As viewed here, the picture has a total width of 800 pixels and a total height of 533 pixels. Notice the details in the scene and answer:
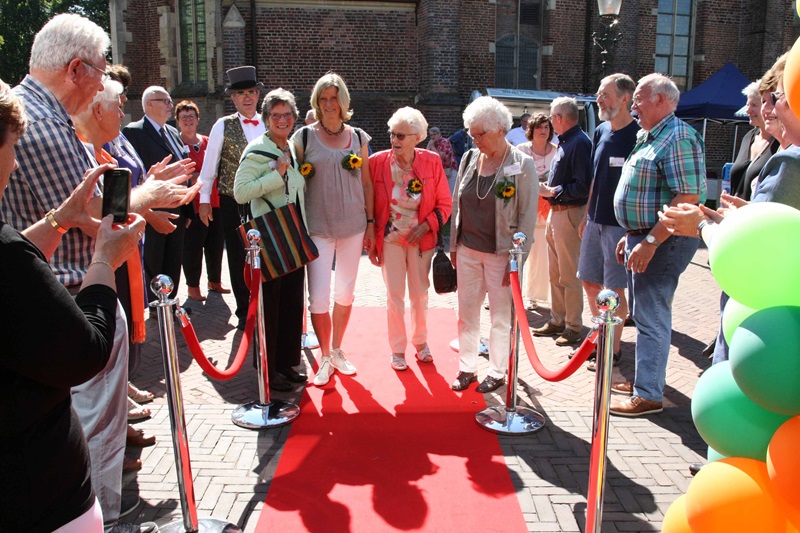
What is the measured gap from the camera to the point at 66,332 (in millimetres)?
1532

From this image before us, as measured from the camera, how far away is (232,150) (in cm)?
614

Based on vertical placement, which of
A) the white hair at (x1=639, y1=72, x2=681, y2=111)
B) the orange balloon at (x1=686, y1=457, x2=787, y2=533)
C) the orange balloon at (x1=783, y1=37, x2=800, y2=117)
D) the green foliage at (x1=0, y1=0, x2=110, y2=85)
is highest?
the green foliage at (x1=0, y1=0, x2=110, y2=85)

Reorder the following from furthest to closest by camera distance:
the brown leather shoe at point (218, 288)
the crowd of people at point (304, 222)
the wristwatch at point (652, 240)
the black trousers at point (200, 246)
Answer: the brown leather shoe at point (218, 288) → the black trousers at point (200, 246) → the wristwatch at point (652, 240) → the crowd of people at point (304, 222)

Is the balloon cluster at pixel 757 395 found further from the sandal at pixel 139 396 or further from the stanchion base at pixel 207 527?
the sandal at pixel 139 396

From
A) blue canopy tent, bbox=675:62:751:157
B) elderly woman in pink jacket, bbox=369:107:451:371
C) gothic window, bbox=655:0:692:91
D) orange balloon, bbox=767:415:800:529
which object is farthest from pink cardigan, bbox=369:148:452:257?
gothic window, bbox=655:0:692:91

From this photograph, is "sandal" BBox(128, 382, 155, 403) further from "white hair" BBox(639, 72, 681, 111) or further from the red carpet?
"white hair" BBox(639, 72, 681, 111)

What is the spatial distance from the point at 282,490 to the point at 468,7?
1661cm

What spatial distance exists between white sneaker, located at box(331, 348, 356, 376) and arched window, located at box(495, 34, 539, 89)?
607 inches

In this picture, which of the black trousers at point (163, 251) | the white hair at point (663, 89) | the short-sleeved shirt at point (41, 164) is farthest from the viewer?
the black trousers at point (163, 251)

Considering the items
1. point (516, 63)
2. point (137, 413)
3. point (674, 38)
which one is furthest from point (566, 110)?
point (674, 38)

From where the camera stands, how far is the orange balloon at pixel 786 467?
1796 mm

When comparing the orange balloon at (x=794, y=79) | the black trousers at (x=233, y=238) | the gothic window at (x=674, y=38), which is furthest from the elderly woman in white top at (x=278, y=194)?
the gothic window at (x=674, y=38)

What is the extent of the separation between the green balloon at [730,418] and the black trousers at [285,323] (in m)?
3.25

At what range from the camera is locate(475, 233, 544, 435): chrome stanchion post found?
424 centimetres
